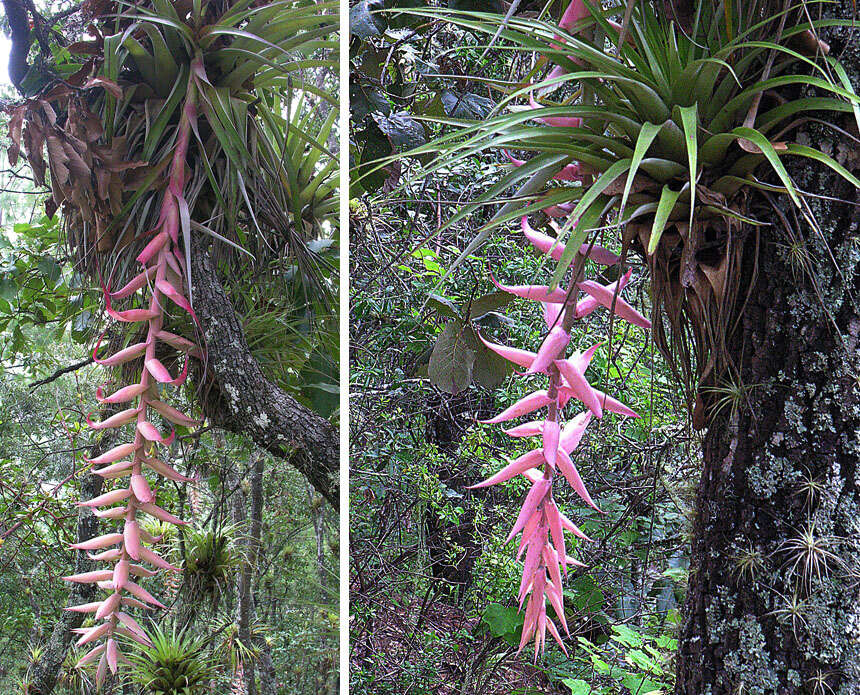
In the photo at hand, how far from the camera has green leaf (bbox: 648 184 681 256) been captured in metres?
0.33

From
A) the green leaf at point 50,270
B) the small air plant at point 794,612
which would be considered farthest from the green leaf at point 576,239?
the green leaf at point 50,270

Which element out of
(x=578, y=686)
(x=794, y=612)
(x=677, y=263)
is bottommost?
(x=578, y=686)

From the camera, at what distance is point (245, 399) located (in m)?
0.55

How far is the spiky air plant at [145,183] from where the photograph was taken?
454mm

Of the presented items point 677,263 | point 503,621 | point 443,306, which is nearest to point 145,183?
point 443,306

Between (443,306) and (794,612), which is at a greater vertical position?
(443,306)

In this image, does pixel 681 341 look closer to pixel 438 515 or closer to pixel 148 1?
pixel 148 1

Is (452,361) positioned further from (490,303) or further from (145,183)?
(145,183)

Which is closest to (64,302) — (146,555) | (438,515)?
(146,555)

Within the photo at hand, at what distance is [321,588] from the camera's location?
621 mm

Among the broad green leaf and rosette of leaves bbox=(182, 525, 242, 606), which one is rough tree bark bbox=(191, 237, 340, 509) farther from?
the broad green leaf

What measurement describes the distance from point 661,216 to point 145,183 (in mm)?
372

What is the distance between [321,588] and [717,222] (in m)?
0.47

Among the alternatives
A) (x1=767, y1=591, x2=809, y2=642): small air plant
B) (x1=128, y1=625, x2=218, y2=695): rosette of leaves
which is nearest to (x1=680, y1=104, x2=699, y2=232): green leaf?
(x1=767, y1=591, x2=809, y2=642): small air plant
